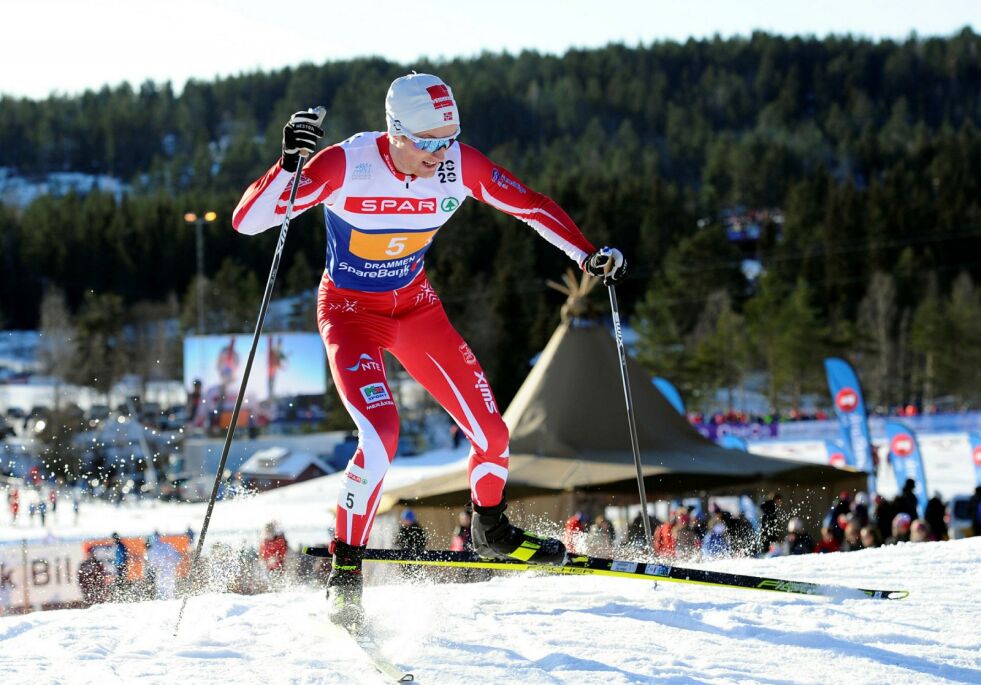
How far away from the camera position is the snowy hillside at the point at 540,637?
3.51 m

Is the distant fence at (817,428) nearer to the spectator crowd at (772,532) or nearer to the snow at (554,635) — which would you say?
the spectator crowd at (772,532)

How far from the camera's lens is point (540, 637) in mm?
3945

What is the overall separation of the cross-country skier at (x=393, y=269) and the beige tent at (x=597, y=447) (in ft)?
21.8

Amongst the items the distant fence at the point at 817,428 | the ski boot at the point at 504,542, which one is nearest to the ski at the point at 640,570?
the ski boot at the point at 504,542

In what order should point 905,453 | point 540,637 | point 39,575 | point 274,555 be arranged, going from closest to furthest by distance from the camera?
1. point 540,637
2. point 274,555
3. point 39,575
4. point 905,453

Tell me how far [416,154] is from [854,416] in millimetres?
15843

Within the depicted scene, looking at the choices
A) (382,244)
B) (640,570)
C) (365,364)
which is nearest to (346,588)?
(365,364)

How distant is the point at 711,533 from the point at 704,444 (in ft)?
15.2

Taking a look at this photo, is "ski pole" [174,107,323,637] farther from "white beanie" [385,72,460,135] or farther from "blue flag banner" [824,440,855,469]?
"blue flag banner" [824,440,855,469]

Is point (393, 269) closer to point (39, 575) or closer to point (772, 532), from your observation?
point (772, 532)

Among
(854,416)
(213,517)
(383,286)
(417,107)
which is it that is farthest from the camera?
(213,517)

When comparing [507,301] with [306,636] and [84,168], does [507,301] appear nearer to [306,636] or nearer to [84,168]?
[306,636]

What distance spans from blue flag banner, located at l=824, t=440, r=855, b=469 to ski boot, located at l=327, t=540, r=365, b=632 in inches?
630

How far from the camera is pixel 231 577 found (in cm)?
751
